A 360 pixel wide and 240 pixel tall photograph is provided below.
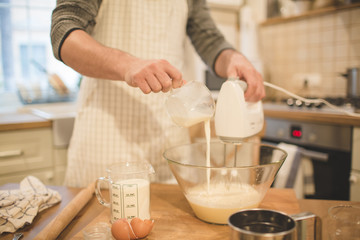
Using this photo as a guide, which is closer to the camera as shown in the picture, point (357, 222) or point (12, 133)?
point (357, 222)

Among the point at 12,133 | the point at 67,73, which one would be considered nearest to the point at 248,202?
the point at 12,133

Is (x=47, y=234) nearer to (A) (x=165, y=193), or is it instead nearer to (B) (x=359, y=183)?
(A) (x=165, y=193)

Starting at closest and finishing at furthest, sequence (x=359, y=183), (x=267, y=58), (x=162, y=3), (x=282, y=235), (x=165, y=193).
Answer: (x=282, y=235), (x=165, y=193), (x=162, y=3), (x=359, y=183), (x=267, y=58)

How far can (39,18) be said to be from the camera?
2.37 metres

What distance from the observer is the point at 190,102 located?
690mm

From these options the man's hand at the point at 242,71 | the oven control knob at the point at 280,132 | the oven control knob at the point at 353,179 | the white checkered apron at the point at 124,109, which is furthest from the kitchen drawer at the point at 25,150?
the oven control knob at the point at 353,179

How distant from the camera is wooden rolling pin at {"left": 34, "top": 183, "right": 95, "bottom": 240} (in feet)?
1.94

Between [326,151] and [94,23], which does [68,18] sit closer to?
[94,23]

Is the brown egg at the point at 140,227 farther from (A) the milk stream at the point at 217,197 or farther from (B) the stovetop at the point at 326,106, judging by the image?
(B) the stovetop at the point at 326,106

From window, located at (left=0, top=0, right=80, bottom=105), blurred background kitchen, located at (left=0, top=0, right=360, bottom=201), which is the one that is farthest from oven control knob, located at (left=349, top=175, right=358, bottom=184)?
window, located at (left=0, top=0, right=80, bottom=105)

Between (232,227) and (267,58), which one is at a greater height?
(267,58)

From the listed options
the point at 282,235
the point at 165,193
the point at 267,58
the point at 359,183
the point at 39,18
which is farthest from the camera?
the point at 267,58

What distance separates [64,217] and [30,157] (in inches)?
44.2

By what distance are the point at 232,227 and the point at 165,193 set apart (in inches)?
17.0
